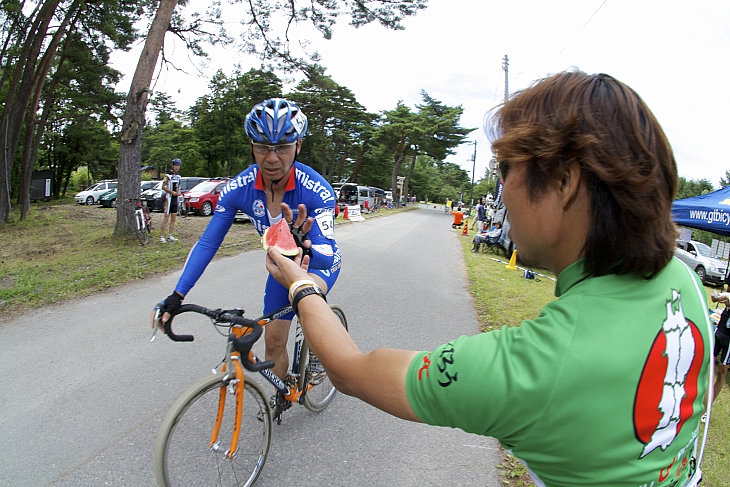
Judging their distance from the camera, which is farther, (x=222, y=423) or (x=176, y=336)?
(x=222, y=423)

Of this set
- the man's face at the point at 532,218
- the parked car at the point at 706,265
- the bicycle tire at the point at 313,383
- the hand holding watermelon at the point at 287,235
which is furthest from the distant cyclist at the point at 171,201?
the parked car at the point at 706,265

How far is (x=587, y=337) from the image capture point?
787 mm

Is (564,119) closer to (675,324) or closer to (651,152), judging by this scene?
(651,152)

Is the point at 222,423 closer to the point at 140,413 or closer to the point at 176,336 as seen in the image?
the point at 176,336

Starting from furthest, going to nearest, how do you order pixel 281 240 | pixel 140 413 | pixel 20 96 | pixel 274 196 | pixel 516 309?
pixel 20 96 → pixel 516 309 → pixel 140 413 → pixel 274 196 → pixel 281 240

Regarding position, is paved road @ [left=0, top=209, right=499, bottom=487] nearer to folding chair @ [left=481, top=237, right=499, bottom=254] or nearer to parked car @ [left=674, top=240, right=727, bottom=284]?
folding chair @ [left=481, top=237, right=499, bottom=254]

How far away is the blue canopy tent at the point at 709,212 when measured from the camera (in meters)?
8.46

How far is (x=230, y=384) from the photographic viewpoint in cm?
226

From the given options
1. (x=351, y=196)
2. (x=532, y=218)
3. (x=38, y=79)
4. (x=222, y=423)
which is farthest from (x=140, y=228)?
(x=351, y=196)

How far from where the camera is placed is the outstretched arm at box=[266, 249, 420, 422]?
0.95 metres

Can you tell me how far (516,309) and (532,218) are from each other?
6361 mm

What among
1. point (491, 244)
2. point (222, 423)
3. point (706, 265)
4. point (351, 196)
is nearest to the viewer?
point (222, 423)

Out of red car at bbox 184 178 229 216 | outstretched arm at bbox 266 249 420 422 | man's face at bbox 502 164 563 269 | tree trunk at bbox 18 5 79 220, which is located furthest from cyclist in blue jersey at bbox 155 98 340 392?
red car at bbox 184 178 229 216

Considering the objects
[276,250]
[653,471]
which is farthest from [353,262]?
[653,471]
